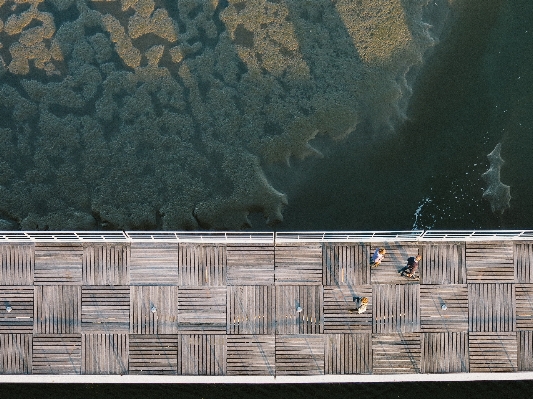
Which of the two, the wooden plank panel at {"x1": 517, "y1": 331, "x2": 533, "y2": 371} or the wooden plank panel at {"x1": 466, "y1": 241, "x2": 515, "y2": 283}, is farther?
the wooden plank panel at {"x1": 466, "y1": 241, "x2": 515, "y2": 283}

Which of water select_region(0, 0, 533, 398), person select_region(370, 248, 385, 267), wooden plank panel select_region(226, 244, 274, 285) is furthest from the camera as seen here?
water select_region(0, 0, 533, 398)

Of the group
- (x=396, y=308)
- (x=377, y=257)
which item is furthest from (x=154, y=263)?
(x=396, y=308)

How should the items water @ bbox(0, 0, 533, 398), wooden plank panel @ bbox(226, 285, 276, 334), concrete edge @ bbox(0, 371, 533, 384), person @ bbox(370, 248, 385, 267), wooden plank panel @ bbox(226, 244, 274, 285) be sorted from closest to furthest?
person @ bbox(370, 248, 385, 267)
concrete edge @ bbox(0, 371, 533, 384)
wooden plank panel @ bbox(226, 285, 276, 334)
wooden plank panel @ bbox(226, 244, 274, 285)
water @ bbox(0, 0, 533, 398)

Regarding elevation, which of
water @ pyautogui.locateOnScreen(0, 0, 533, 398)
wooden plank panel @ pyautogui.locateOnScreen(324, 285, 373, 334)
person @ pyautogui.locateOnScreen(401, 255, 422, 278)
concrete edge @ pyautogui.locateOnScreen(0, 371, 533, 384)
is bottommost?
concrete edge @ pyautogui.locateOnScreen(0, 371, 533, 384)

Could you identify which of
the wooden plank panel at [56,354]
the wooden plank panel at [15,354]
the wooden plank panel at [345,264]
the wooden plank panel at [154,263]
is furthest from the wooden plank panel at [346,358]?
the wooden plank panel at [15,354]

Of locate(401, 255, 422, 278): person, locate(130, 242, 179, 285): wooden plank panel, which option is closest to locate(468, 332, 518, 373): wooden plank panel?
locate(401, 255, 422, 278): person

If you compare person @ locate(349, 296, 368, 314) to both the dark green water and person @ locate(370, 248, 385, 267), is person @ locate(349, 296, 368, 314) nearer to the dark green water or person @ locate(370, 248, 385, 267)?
person @ locate(370, 248, 385, 267)
